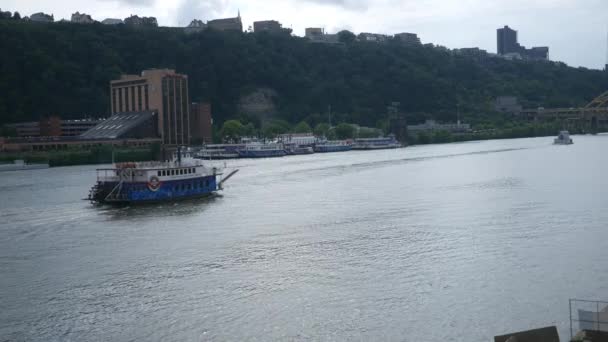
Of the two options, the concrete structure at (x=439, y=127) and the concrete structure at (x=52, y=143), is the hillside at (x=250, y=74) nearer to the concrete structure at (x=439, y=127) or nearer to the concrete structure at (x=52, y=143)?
the concrete structure at (x=439, y=127)

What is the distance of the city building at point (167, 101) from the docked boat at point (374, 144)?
13.8m

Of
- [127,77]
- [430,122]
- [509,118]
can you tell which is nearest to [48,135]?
[127,77]

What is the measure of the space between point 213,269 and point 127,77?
46.2 meters

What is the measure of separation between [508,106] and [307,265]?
235ft

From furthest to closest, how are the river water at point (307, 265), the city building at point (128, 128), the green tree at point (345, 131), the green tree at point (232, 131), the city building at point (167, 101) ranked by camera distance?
the green tree at point (345, 131) → the green tree at point (232, 131) → the city building at point (167, 101) → the city building at point (128, 128) → the river water at point (307, 265)

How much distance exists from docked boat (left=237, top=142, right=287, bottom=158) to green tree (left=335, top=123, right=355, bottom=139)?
1202 cm

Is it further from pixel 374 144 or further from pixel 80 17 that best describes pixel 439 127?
pixel 80 17

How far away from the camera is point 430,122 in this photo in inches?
2726

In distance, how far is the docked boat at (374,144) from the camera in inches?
2189

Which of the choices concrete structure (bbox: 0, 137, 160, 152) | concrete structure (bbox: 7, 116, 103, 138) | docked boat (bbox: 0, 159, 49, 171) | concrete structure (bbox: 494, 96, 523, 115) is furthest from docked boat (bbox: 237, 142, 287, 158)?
concrete structure (bbox: 494, 96, 523, 115)

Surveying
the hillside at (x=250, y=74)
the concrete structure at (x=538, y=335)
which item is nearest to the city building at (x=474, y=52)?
the hillside at (x=250, y=74)

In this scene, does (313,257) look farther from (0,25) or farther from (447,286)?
(0,25)

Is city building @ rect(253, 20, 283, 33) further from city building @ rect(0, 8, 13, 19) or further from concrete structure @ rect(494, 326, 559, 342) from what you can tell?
concrete structure @ rect(494, 326, 559, 342)

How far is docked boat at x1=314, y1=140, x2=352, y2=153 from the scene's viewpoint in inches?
2052
